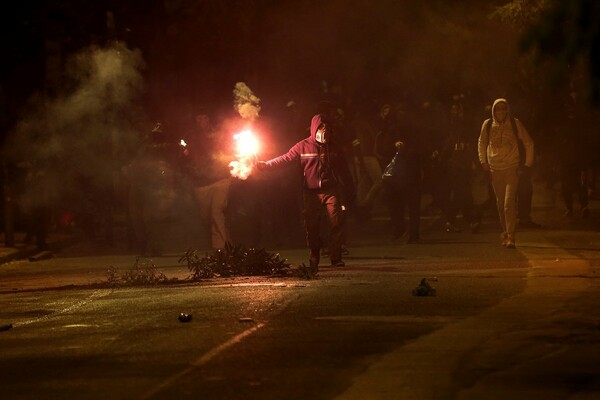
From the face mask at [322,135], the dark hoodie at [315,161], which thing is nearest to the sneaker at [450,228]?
the dark hoodie at [315,161]

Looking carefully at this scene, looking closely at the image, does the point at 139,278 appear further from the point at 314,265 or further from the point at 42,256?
the point at 42,256

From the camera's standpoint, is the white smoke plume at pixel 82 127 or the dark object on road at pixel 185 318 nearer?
the dark object on road at pixel 185 318

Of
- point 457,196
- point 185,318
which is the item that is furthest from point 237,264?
point 457,196

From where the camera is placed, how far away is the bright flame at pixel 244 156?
16.0m

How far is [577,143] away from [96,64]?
8.92 metres

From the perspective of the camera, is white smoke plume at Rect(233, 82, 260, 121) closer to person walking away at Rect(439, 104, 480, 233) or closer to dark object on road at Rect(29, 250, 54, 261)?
person walking away at Rect(439, 104, 480, 233)

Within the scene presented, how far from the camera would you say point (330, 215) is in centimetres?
1631

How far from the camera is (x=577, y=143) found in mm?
23391

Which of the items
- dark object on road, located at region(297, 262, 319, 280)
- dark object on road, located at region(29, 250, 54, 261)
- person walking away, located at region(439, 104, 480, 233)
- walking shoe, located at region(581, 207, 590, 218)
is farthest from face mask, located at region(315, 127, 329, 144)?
walking shoe, located at region(581, 207, 590, 218)

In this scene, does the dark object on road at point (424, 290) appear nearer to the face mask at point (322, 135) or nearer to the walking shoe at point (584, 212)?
the face mask at point (322, 135)

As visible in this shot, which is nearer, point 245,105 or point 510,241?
point 245,105

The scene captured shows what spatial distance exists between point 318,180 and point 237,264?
4.89 feet

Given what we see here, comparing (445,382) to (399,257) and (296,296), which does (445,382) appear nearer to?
(296,296)

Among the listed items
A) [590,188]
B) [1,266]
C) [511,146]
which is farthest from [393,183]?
[590,188]
